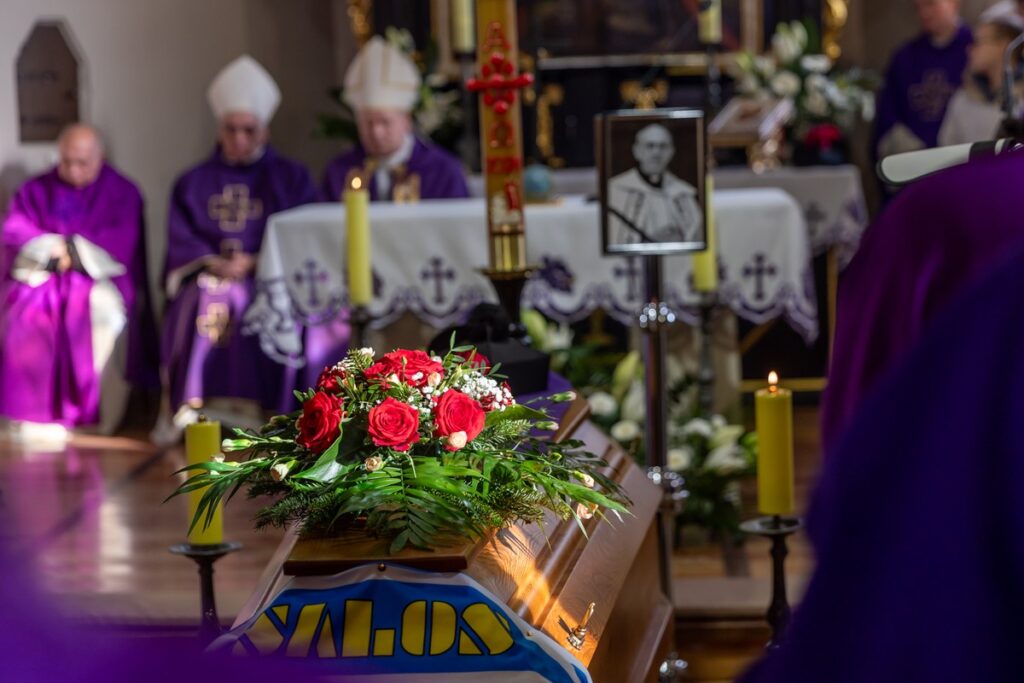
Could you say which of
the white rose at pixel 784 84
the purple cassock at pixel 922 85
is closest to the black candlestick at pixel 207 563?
the white rose at pixel 784 84

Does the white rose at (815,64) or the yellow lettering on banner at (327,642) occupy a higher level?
the white rose at (815,64)

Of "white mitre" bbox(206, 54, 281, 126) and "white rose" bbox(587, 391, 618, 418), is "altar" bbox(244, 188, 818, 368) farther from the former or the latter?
"white mitre" bbox(206, 54, 281, 126)

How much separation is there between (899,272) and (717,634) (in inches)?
89.9

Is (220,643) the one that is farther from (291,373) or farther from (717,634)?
(291,373)

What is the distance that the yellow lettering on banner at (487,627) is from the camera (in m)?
1.71

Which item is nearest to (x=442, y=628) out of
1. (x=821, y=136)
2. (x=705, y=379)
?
(x=705, y=379)

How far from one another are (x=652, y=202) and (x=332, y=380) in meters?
1.07

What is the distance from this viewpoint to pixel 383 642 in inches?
67.3

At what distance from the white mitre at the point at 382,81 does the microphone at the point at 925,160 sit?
200 inches

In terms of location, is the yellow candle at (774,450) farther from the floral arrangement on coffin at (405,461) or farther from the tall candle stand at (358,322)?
the tall candle stand at (358,322)

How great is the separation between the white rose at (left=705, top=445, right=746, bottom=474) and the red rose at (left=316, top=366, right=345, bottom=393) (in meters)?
2.36

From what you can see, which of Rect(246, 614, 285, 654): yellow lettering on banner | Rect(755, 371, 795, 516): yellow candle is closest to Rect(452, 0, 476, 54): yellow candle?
Rect(755, 371, 795, 516): yellow candle

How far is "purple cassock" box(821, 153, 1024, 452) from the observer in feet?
3.18

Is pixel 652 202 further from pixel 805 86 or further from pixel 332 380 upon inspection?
pixel 805 86
